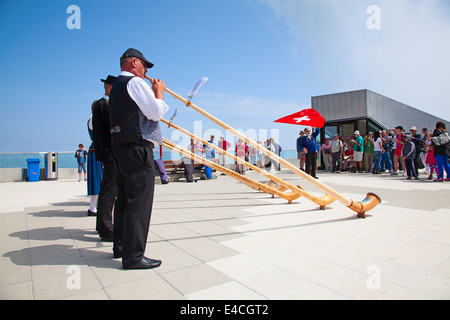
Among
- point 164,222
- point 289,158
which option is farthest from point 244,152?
point 164,222

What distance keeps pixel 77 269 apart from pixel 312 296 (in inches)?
79.1

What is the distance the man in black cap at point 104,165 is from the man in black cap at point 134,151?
0.93 metres

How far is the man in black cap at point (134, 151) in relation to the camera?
242 cm

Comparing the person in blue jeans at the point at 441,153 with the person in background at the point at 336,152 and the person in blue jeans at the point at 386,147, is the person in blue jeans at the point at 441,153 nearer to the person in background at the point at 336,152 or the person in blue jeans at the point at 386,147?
the person in blue jeans at the point at 386,147

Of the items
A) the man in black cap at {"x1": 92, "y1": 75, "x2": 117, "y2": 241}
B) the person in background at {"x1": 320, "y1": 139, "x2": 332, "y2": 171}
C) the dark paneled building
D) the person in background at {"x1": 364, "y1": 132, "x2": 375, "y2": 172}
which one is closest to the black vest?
the man in black cap at {"x1": 92, "y1": 75, "x2": 117, "y2": 241}

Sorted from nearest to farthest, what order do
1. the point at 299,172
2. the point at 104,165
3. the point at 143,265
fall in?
1. the point at 143,265
2. the point at 104,165
3. the point at 299,172

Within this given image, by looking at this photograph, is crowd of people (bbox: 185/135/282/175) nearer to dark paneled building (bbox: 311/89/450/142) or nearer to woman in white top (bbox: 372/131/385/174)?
dark paneled building (bbox: 311/89/450/142)

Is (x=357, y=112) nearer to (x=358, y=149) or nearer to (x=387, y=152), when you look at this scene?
(x=358, y=149)

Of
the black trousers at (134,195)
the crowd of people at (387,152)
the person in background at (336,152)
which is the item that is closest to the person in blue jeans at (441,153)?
the crowd of people at (387,152)

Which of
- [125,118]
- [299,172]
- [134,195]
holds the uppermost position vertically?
[125,118]

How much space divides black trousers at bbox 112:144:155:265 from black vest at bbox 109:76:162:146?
83mm

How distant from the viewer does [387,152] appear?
13016mm

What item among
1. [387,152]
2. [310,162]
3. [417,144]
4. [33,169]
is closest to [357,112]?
[387,152]

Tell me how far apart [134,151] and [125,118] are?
0.97 ft
